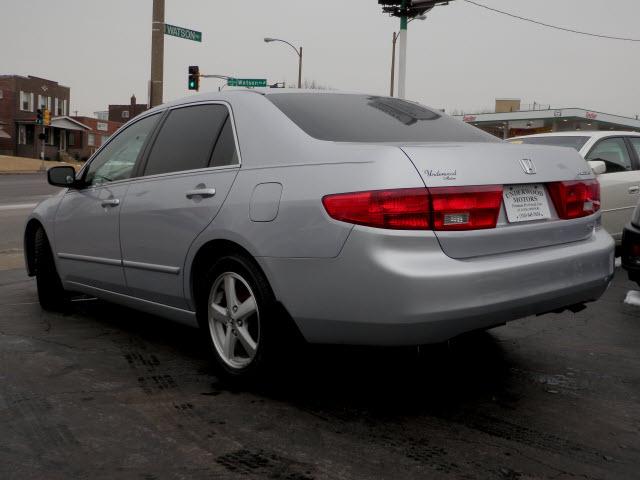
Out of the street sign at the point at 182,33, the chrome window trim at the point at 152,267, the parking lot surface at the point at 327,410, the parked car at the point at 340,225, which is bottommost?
the parking lot surface at the point at 327,410

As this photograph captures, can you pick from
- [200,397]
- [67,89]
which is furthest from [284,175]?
[67,89]

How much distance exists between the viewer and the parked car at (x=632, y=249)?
5590 millimetres

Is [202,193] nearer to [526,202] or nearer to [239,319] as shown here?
[239,319]

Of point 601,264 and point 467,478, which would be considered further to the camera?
point 601,264

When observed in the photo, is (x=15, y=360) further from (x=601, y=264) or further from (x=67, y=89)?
(x=67, y=89)

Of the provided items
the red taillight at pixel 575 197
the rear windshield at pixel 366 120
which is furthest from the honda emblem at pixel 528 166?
the rear windshield at pixel 366 120

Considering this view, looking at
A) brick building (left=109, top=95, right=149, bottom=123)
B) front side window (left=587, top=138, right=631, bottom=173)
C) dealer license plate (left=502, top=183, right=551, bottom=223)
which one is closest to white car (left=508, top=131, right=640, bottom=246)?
front side window (left=587, top=138, right=631, bottom=173)

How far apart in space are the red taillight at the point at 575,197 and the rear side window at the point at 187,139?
1864 mm

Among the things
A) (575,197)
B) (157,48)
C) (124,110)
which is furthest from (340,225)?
(124,110)

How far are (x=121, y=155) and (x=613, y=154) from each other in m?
6.14

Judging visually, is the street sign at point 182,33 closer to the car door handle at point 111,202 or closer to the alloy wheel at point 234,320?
the car door handle at point 111,202

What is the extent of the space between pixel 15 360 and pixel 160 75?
10129mm

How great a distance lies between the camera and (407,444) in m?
3.00

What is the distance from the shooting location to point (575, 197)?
12.2 ft
